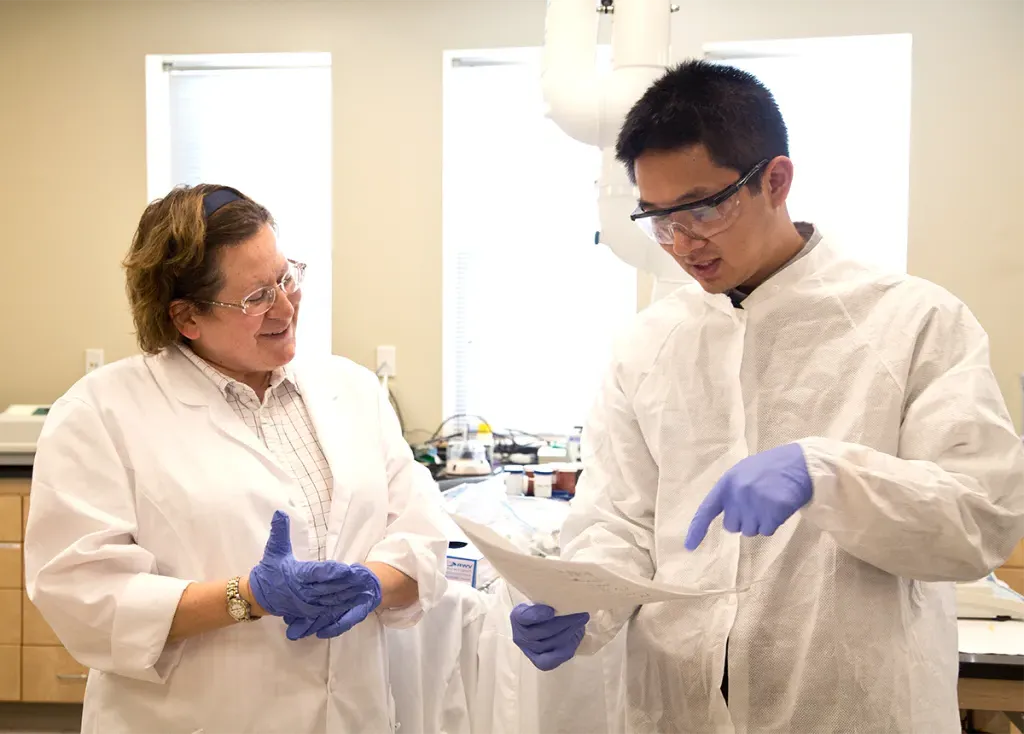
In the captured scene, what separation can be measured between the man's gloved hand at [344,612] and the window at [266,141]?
Answer: 2421 millimetres

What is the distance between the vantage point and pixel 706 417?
1275mm

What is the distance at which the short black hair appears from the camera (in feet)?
3.89

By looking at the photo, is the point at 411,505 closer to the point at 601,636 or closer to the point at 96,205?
the point at 601,636

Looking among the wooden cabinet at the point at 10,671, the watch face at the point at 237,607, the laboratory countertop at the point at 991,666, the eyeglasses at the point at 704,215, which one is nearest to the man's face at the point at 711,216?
the eyeglasses at the point at 704,215

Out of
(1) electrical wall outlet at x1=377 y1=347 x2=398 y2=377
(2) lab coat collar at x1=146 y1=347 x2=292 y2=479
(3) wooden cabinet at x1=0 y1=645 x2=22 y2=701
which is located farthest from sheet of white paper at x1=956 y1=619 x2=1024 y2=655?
(3) wooden cabinet at x1=0 y1=645 x2=22 y2=701

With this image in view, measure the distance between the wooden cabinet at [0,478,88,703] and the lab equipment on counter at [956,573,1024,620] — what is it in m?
2.79

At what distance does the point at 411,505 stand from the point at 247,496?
0.30m

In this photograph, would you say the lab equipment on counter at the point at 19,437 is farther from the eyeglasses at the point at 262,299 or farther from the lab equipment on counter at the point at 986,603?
the lab equipment on counter at the point at 986,603

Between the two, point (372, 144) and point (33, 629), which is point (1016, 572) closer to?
point (372, 144)

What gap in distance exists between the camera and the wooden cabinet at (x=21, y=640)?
2969mm

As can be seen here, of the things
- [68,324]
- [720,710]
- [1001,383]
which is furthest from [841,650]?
[68,324]

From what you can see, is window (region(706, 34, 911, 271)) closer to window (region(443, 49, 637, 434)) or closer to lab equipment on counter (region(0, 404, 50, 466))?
window (region(443, 49, 637, 434))

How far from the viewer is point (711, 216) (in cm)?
120

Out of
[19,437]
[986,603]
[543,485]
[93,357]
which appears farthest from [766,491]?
[93,357]
